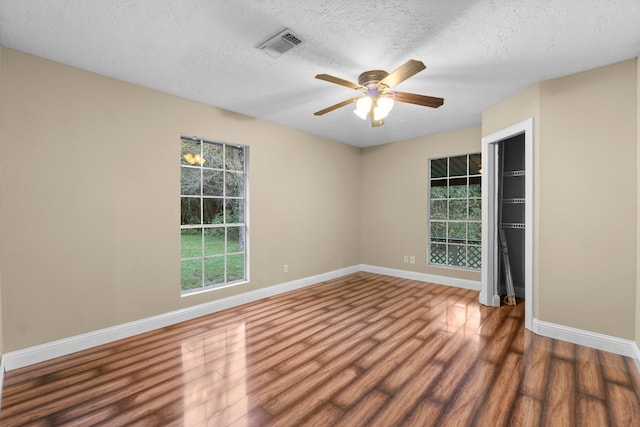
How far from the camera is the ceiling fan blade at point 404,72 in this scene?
6.63 feet

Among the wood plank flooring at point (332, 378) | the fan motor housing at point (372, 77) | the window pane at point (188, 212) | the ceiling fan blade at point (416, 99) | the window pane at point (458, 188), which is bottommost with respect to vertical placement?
the wood plank flooring at point (332, 378)

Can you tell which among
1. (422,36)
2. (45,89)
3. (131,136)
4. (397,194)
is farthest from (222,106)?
(397,194)

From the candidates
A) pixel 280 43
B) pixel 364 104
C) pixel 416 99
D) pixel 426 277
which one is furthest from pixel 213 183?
pixel 426 277

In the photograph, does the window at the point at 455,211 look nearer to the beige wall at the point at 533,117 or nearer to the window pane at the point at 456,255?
the window pane at the point at 456,255

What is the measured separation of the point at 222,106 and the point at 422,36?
2.53 m

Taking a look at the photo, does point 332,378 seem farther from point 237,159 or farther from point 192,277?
point 192,277

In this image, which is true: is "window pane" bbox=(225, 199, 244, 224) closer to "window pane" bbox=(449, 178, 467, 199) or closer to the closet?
"window pane" bbox=(449, 178, 467, 199)

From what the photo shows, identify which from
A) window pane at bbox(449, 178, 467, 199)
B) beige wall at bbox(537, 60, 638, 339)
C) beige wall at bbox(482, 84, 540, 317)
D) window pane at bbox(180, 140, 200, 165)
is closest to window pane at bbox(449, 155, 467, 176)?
window pane at bbox(449, 178, 467, 199)

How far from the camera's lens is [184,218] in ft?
12.3

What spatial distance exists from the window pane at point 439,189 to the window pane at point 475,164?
0.45m

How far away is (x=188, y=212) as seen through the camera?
3.80 metres

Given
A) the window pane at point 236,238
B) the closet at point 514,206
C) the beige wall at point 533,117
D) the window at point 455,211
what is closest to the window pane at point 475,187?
the window at point 455,211

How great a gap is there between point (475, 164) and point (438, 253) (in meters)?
1.62

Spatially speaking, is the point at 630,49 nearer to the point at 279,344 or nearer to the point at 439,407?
the point at 439,407
